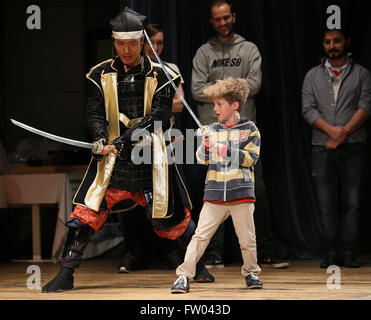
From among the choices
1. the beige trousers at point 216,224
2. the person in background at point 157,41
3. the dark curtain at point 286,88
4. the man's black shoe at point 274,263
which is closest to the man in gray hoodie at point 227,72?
the man's black shoe at point 274,263

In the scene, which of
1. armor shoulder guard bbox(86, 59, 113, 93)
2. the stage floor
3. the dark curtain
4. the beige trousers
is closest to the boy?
the beige trousers

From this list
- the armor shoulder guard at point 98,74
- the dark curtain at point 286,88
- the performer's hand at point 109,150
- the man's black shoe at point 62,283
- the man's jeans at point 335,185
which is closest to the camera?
the man's black shoe at point 62,283

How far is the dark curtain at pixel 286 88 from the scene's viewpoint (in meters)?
5.10

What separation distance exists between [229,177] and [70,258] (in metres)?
1.05

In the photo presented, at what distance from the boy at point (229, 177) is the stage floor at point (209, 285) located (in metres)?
0.20

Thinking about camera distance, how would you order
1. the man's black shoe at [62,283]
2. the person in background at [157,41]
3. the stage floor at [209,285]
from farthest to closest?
1. the person in background at [157,41]
2. the man's black shoe at [62,283]
3. the stage floor at [209,285]

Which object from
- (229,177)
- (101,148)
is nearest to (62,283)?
(101,148)

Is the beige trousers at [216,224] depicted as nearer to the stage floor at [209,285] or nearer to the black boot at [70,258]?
the stage floor at [209,285]

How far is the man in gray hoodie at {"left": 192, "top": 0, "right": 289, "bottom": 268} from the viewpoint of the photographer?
4.65 metres

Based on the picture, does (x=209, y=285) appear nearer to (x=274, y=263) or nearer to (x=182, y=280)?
(x=182, y=280)

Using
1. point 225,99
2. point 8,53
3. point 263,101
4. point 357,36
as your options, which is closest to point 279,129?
point 263,101

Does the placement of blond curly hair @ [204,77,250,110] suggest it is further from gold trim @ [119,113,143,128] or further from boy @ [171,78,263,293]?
gold trim @ [119,113,143,128]

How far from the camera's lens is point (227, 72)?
4.71 m

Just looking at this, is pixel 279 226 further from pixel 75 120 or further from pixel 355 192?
pixel 75 120
